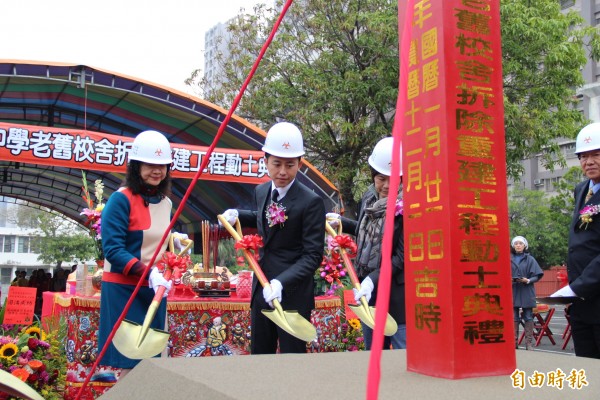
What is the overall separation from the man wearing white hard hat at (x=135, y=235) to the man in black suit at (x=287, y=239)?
0.50m

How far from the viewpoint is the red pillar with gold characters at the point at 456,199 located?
170cm

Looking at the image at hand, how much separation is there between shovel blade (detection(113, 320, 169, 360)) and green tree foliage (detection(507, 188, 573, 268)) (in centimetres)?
2687

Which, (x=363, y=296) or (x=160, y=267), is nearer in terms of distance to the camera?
(x=363, y=296)

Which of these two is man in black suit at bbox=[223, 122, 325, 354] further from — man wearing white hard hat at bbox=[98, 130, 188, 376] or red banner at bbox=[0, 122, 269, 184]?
red banner at bbox=[0, 122, 269, 184]

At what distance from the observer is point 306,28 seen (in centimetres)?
1429

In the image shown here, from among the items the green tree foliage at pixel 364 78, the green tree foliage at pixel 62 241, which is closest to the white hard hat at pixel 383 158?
the green tree foliage at pixel 364 78

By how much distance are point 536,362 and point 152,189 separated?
2.10 metres

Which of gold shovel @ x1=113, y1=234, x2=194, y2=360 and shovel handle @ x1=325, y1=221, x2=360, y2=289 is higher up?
shovel handle @ x1=325, y1=221, x2=360, y2=289

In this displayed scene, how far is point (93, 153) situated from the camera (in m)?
8.50

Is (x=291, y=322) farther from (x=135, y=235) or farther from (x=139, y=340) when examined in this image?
(x=135, y=235)

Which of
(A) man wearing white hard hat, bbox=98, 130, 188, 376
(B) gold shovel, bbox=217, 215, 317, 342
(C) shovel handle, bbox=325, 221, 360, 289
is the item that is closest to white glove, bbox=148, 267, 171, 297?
(A) man wearing white hard hat, bbox=98, 130, 188, 376

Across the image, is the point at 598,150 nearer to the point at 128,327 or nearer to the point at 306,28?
the point at 128,327

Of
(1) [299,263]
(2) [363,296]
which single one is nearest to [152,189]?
(1) [299,263]

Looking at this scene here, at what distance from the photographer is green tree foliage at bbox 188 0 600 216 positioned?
41.2 ft
